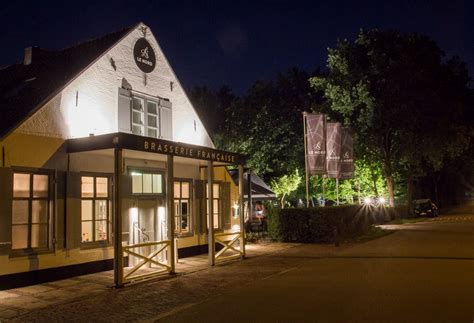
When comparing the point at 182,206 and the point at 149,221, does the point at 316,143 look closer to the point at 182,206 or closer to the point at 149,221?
the point at 182,206

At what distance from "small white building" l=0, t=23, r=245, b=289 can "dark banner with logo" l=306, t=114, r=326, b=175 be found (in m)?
6.39

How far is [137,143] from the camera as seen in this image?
1284 cm

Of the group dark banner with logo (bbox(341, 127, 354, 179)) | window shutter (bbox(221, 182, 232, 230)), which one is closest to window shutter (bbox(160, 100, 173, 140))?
window shutter (bbox(221, 182, 232, 230))

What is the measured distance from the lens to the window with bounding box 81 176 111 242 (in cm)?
1434

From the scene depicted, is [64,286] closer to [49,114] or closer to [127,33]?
[49,114]

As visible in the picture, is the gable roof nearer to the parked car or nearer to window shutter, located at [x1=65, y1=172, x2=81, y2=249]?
window shutter, located at [x1=65, y1=172, x2=81, y2=249]

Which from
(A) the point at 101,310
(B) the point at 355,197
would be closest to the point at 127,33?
(A) the point at 101,310

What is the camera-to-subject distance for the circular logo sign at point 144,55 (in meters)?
16.8

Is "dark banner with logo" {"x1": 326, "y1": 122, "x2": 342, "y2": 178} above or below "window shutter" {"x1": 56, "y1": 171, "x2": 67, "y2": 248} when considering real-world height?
above

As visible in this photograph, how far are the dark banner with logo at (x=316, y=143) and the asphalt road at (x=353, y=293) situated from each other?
297 inches

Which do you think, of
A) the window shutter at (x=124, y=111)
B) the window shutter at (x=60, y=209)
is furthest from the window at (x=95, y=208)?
the window shutter at (x=124, y=111)

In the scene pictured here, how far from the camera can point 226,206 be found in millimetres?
20547

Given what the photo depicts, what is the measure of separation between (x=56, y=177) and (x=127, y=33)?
566cm

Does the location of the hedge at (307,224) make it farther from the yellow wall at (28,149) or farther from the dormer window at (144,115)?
the yellow wall at (28,149)
